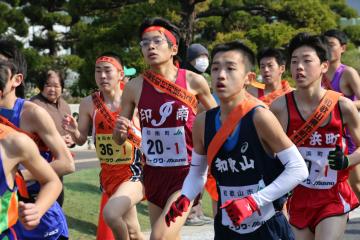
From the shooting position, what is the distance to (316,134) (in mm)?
6539

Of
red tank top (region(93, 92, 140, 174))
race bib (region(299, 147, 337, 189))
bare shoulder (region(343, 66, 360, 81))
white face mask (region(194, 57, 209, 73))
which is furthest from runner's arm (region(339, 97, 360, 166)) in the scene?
white face mask (region(194, 57, 209, 73))

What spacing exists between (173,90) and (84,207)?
4.09 m

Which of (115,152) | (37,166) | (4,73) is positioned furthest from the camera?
(115,152)

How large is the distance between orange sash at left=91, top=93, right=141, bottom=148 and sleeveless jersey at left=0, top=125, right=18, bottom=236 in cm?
396

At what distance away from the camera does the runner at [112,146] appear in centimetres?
794

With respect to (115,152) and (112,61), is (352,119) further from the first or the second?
(112,61)

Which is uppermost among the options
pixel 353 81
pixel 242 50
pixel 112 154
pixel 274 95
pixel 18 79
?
pixel 242 50

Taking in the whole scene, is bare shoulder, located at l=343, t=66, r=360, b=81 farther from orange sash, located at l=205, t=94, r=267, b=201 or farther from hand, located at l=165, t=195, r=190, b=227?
hand, located at l=165, t=195, r=190, b=227

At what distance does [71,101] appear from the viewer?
115 ft

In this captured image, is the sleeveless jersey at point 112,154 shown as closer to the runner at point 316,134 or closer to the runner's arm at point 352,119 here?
the runner at point 316,134

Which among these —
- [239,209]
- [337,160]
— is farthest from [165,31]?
[239,209]

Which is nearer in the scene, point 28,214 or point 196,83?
point 28,214

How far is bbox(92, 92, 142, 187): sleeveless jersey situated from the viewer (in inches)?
343

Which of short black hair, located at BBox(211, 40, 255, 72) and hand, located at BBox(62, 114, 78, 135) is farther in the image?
hand, located at BBox(62, 114, 78, 135)
